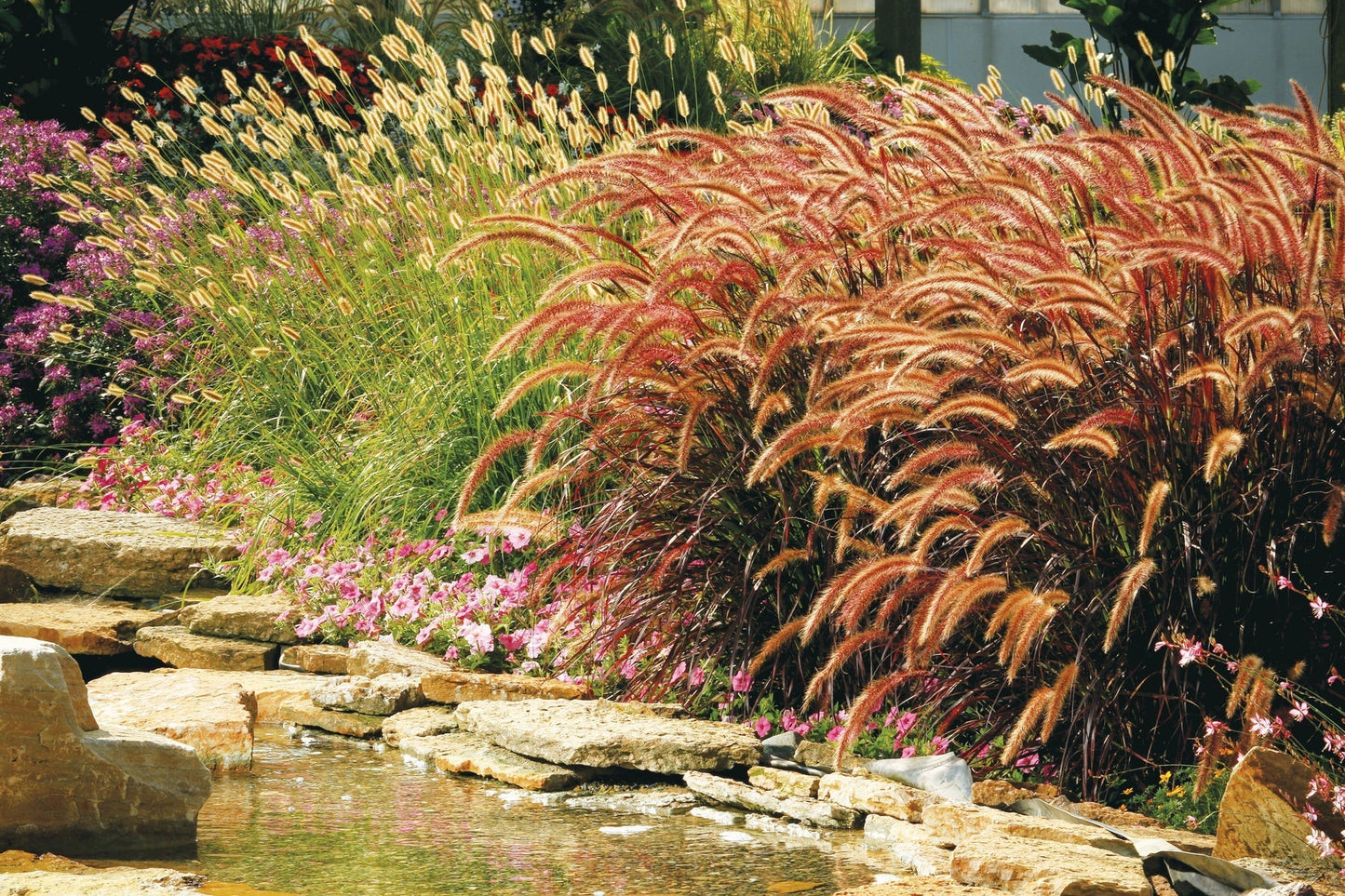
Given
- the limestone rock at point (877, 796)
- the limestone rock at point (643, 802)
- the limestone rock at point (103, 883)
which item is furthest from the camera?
the limestone rock at point (643, 802)

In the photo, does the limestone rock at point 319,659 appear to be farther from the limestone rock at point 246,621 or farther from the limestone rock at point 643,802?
the limestone rock at point 643,802

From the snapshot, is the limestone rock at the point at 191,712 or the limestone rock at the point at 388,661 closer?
the limestone rock at the point at 191,712

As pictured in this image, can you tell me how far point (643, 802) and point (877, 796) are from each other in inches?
21.2

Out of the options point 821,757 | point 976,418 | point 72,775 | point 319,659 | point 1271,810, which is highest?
point 976,418

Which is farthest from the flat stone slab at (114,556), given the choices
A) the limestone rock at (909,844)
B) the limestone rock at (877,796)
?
the limestone rock at (909,844)

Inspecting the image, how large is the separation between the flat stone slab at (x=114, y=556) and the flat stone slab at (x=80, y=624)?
9.9 inches

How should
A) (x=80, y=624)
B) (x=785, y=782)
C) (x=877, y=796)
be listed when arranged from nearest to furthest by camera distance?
(x=877, y=796), (x=785, y=782), (x=80, y=624)

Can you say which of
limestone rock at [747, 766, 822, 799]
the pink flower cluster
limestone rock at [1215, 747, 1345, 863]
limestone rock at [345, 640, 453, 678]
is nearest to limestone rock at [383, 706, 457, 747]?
limestone rock at [345, 640, 453, 678]

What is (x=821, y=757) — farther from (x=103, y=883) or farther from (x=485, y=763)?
(x=103, y=883)

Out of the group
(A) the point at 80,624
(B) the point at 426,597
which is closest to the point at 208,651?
(A) the point at 80,624

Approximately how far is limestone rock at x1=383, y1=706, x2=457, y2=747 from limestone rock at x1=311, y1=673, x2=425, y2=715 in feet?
0.31

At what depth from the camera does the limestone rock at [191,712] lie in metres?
3.61

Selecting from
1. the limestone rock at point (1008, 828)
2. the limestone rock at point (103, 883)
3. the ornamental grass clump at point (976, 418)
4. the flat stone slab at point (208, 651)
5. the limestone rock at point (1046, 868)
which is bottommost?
the flat stone slab at point (208, 651)

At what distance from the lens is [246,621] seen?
5.13 metres
